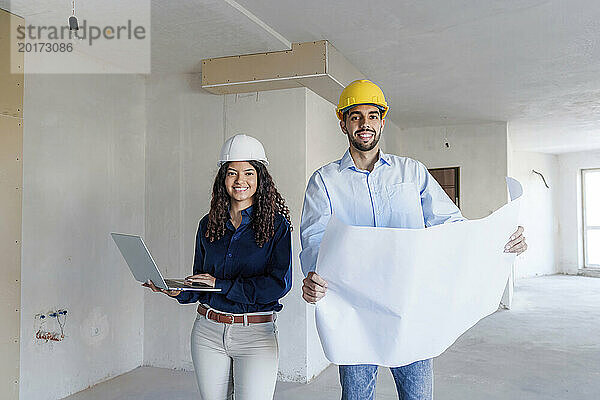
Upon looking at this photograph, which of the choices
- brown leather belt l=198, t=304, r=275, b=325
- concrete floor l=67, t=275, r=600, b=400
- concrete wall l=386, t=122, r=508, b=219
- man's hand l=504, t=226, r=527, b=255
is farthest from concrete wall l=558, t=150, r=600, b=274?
brown leather belt l=198, t=304, r=275, b=325

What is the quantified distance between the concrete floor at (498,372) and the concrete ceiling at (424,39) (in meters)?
2.53

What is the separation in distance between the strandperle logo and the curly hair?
1897 millimetres

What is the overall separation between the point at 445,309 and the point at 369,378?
0.39 metres

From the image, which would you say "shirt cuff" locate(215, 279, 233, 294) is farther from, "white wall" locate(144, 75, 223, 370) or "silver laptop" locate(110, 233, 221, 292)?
"white wall" locate(144, 75, 223, 370)

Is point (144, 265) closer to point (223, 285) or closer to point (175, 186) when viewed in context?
point (223, 285)

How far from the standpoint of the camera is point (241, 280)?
73.7 inches

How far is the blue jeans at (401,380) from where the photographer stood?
1.74m

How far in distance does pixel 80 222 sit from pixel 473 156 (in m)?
5.42

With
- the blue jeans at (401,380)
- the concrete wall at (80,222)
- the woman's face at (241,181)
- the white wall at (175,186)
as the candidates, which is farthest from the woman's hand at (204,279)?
the white wall at (175,186)

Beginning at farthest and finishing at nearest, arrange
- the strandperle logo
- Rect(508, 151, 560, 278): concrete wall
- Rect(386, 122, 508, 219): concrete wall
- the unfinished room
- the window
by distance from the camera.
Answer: the window
Rect(508, 151, 560, 278): concrete wall
Rect(386, 122, 508, 219): concrete wall
the strandperle logo
the unfinished room

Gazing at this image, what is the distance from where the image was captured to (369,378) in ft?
5.78

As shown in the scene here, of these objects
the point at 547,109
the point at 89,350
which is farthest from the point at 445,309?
the point at 547,109

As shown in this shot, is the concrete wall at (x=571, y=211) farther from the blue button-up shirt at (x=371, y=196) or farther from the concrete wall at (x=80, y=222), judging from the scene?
the blue button-up shirt at (x=371, y=196)

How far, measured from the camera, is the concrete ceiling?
10.3 ft
